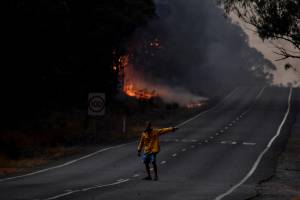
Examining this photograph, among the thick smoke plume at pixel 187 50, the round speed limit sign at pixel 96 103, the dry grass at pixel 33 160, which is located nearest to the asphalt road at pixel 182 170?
the dry grass at pixel 33 160

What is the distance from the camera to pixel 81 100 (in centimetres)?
6378

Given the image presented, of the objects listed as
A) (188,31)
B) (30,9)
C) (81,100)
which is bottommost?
(81,100)

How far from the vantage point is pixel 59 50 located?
5438 centimetres

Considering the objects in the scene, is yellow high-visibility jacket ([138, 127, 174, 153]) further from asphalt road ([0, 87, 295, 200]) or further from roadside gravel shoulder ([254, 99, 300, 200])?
roadside gravel shoulder ([254, 99, 300, 200])

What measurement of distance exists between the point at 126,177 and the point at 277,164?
9013mm

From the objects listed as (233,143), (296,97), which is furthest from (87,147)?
(296,97)

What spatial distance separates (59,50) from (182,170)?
88.9 ft

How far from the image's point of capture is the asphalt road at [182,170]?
63.1ft

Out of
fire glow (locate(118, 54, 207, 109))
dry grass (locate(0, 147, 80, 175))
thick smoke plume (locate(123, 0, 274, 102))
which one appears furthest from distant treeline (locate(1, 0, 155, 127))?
fire glow (locate(118, 54, 207, 109))

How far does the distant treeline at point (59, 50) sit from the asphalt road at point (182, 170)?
342 inches

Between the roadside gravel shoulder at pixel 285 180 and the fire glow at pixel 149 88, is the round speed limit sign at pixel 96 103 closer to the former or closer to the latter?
the roadside gravel shoulder at pixel 285 180

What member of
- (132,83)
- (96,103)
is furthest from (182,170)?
(132,83)

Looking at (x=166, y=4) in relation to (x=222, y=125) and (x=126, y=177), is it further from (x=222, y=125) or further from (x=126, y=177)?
(x=126, y=177)

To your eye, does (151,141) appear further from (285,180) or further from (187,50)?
(187,50)
